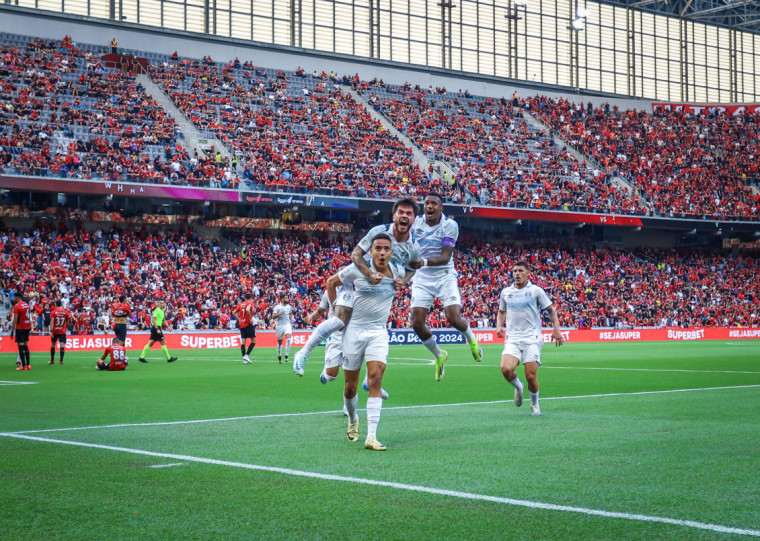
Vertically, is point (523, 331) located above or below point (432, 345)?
above

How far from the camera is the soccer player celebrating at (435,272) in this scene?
44.5 feet

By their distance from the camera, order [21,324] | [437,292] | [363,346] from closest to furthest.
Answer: [363,346] < [437,292] < [21,324]

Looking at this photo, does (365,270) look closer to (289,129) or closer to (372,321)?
(372,321)

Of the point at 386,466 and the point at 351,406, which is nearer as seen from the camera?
the point at 386,466

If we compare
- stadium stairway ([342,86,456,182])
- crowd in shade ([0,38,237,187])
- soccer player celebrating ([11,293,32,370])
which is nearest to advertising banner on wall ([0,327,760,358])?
crowd in shade ([0,38,237,187])

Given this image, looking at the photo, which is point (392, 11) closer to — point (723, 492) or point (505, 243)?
point (505, 243)

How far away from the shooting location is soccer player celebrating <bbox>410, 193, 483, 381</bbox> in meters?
13.6

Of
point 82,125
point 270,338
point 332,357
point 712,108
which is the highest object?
point 712,108

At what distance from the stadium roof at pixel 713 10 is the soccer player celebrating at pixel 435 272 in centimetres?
6659

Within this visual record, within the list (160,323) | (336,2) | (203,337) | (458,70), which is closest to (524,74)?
(458,70)

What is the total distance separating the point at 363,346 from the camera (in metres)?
9.98

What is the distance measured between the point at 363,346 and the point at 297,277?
37517 millimetres

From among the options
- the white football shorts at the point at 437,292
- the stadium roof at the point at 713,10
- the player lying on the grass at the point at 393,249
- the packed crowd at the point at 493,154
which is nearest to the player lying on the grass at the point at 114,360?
the white football shorts at the point at 437,292

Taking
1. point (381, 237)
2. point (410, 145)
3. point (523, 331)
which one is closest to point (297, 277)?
point (410, 145)
